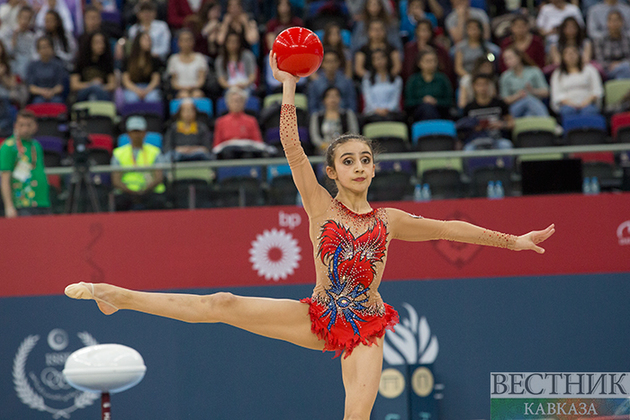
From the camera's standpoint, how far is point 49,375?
600 centimetres

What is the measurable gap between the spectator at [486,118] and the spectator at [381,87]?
2.87 feet

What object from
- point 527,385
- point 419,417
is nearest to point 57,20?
point 419,417

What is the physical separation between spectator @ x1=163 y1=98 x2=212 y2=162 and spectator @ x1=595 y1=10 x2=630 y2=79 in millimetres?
4764

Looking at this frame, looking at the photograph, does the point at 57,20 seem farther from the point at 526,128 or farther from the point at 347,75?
the point at 526,128

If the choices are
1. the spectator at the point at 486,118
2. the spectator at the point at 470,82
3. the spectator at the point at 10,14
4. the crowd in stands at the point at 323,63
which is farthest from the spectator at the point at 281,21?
the spectator at the point at 10,14

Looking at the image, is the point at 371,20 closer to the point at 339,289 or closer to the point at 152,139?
the point at 152,139

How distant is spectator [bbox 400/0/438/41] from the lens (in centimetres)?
952

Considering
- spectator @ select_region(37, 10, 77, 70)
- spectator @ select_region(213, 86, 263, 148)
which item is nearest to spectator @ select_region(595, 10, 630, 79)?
spectator @ select_region(213, 86, 263, 148)

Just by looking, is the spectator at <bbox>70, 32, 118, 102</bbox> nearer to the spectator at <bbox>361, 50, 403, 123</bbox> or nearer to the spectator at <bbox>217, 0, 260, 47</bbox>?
the spectator at <bbox>217, 0, 260, 47</bbox>

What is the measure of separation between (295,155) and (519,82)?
5.33m

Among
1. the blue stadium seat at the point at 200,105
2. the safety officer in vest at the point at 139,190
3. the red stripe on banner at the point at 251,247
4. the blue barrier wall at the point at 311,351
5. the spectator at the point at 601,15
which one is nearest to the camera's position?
the blue barrier wall at the point at 311,351

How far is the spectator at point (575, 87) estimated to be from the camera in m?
7.91

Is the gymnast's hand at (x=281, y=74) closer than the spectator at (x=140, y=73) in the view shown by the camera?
Yes

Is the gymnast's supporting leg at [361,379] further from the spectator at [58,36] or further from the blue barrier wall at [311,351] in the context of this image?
the spectator at [58,36]
